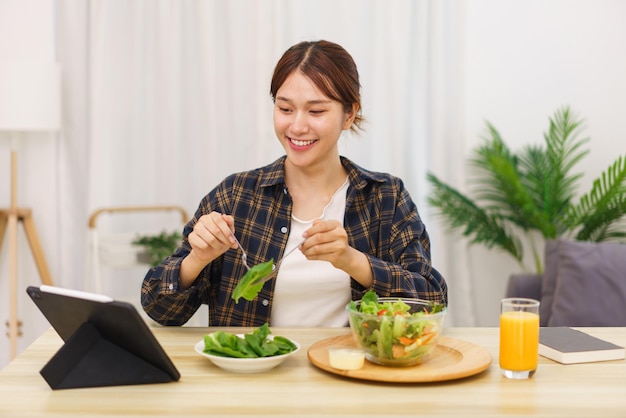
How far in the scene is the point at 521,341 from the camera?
1658 millimetres

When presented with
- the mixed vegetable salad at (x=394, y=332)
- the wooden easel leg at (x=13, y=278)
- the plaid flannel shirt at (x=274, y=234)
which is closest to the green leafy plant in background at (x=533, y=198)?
the plaid flannel shirt at (x=274, y=234)

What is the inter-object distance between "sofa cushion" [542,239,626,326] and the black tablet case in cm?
190

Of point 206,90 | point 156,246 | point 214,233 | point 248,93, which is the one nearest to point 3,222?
point 156,246

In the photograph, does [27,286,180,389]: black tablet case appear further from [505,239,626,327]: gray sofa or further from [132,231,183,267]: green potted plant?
[132,231,183,267]: green potted plant

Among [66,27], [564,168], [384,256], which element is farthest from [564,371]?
[66,27]

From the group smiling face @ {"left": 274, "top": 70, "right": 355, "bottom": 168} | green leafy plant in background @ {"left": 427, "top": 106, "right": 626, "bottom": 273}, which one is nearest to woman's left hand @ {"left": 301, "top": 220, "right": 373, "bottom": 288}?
smiling face @ {"left": 274, "top": 70, "right": 355, "bottom": 168}

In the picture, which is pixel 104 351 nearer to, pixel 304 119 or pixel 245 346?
pixel 245 346

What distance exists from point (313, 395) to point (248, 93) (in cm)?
268

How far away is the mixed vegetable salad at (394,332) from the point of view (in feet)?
5.41

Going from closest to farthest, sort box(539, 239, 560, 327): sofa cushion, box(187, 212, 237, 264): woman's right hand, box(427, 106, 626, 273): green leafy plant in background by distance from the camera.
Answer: box(187, 212, 237, 264): woman's right hand, box(539, 239, 560, 327): sofa cushion, box(427, 106, 626, 273): green leafy plant in background

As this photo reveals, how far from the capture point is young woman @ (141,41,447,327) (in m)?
2.13

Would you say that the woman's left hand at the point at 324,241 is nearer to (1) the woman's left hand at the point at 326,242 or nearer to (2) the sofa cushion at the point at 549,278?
(1) the woman's left hand at the point at 326,242

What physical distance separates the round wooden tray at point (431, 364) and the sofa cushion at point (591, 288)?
1.32m

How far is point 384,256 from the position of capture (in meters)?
2.32
